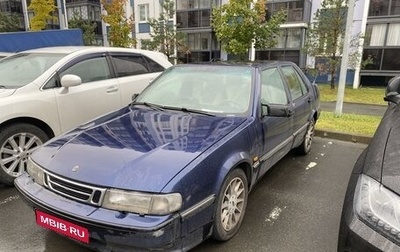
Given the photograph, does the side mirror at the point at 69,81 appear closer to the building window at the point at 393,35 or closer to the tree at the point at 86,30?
the building window at the point at 393,35

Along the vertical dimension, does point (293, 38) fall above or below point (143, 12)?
below

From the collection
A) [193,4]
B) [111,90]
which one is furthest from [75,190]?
[193,4]

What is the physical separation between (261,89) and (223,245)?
64.3 inches

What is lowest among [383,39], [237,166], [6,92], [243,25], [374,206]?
[237,166]

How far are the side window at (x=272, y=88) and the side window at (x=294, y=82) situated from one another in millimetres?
259

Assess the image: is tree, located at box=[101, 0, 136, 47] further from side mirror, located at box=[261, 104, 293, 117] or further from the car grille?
the car grille

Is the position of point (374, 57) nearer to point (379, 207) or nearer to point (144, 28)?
point (144, 28)

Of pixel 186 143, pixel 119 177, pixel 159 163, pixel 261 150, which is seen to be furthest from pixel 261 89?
pixel 119 177

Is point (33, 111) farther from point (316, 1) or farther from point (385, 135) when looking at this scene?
point (316, 1)

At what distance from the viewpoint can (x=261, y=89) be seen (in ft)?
11.2

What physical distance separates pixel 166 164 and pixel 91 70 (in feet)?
9.68

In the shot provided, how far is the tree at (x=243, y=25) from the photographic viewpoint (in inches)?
491

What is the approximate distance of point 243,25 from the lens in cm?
1269

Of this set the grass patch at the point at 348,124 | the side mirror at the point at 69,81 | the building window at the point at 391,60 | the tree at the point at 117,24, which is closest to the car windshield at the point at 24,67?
the side mirror at the point at 69,81
